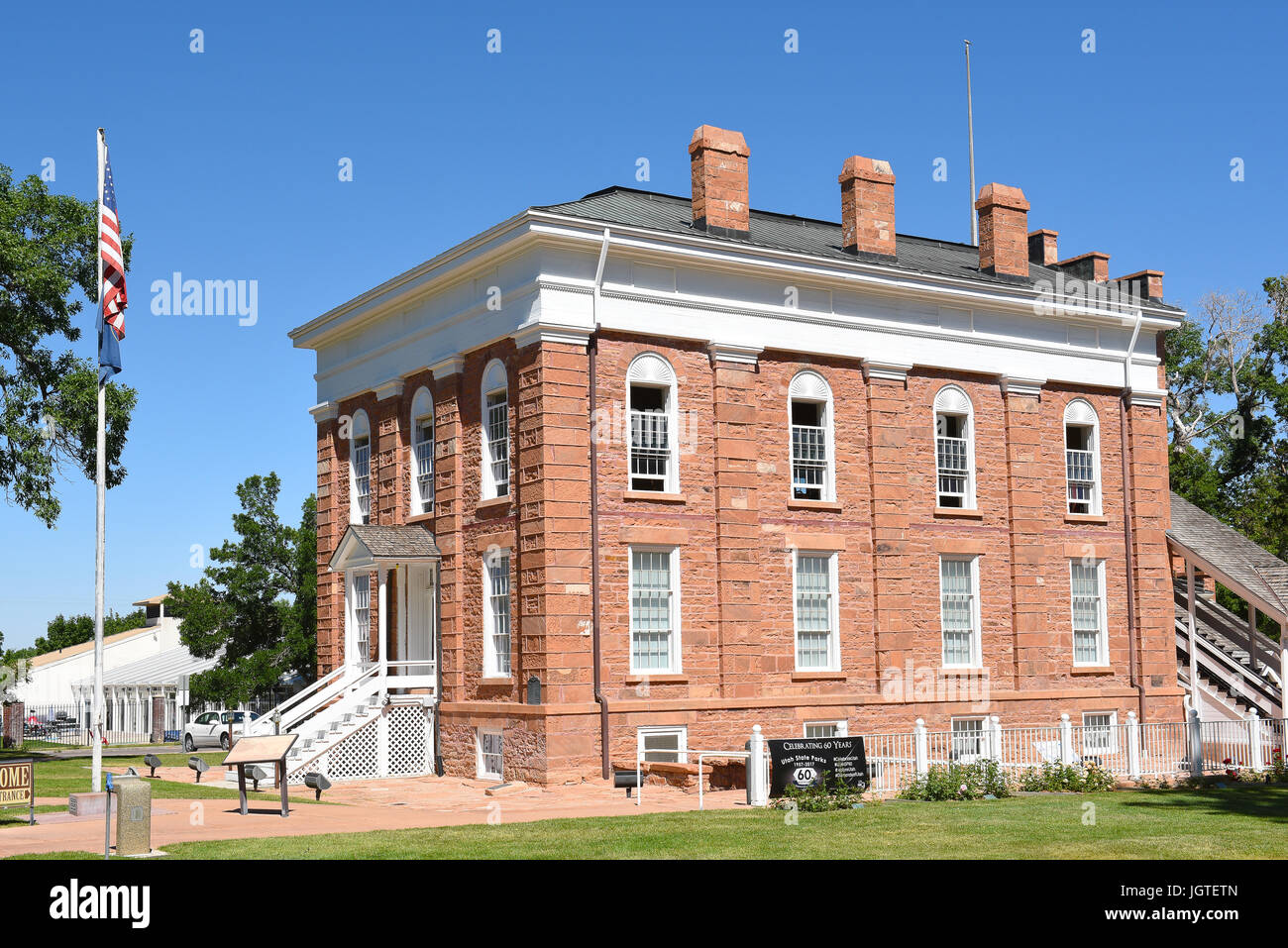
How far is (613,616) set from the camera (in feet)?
85.0

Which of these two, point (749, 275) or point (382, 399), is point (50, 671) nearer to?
point (382, 399)

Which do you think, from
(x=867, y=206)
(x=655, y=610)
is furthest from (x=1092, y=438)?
(x=655, y=610)

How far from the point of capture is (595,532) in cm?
2577

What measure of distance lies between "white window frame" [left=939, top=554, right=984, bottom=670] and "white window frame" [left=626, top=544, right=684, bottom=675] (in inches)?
273

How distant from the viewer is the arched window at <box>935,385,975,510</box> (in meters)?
31.3

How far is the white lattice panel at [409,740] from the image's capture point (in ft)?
92.8

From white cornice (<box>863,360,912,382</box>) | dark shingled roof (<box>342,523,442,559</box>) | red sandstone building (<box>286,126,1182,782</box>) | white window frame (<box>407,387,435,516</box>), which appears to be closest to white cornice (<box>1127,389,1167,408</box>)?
red sandstone building (<box>286,126,1182,782</box>)

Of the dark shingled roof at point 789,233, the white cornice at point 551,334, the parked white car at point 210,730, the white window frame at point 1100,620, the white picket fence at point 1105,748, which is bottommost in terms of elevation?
the parked white car at point 210,730

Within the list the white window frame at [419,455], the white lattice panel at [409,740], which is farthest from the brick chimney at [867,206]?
the white lattice panel at [409,740]

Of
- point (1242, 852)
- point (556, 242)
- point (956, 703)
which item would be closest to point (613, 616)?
point (556, 242)

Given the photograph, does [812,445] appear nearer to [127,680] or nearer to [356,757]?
[356,757]

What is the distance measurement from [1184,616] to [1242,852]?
2348 cm

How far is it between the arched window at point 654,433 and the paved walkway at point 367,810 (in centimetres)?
610

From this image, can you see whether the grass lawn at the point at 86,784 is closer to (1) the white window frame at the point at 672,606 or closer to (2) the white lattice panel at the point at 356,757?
(2) the white lattice panel at the point at 356,757
